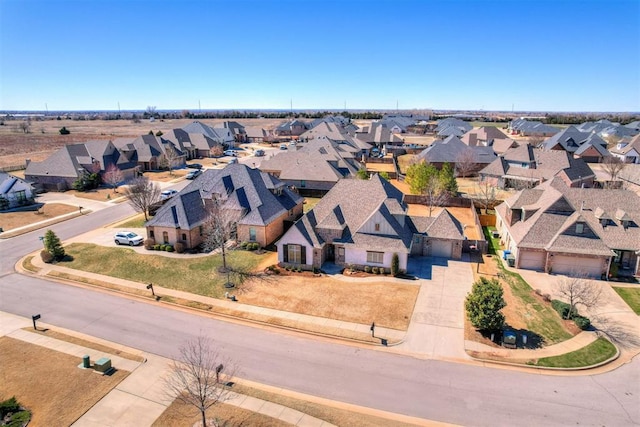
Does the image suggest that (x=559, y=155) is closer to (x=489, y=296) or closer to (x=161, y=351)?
(x=489, y=296)

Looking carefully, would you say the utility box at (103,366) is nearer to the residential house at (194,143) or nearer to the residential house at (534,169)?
the residential house at (534,169)

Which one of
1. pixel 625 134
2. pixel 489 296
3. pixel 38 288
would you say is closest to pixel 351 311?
pixel 489 296

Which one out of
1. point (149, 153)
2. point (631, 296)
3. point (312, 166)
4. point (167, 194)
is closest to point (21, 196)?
point (167, 194)

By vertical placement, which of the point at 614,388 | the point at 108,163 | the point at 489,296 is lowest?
the point at 614,388

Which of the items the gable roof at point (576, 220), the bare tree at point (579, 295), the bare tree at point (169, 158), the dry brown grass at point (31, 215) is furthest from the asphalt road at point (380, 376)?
the bare tree at point (169, 158)

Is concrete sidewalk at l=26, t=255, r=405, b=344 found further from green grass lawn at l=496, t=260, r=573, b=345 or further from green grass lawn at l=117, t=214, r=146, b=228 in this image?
green grass lawn at l=117, t=214, r=146, b=228

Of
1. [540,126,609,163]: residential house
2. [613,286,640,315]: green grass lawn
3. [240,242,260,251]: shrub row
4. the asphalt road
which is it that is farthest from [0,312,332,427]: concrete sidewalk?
[540,126,609,163]: residential house
